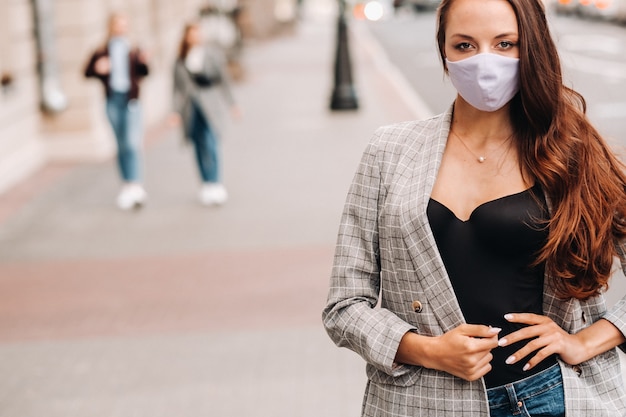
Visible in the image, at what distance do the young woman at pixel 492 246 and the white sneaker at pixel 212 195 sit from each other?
8.75 metres

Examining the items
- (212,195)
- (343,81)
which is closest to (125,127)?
(212,195)

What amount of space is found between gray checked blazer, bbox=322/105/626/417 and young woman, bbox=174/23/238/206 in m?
8.77

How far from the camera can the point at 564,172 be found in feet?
7.96

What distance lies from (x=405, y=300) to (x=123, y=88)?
370 inches

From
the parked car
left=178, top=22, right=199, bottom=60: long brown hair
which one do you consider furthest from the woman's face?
the parked car

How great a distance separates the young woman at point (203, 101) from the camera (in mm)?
11305

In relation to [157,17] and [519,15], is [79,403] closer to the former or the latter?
[519,15]

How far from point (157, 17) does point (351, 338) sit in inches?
828

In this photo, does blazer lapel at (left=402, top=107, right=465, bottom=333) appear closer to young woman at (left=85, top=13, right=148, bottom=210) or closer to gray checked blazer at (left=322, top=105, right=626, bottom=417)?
gray checked blazer at (left=322, top=105, right=626, bottom=417)

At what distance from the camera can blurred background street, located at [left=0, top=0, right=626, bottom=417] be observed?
19.2 ft

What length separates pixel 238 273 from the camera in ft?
27.2

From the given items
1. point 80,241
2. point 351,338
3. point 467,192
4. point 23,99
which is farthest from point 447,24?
point 23,99

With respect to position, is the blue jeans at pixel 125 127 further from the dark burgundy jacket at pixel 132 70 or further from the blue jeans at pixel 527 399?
the blue jeans at pixel 527 399

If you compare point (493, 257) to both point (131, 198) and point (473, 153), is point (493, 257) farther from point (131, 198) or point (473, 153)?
point (131, 198)
